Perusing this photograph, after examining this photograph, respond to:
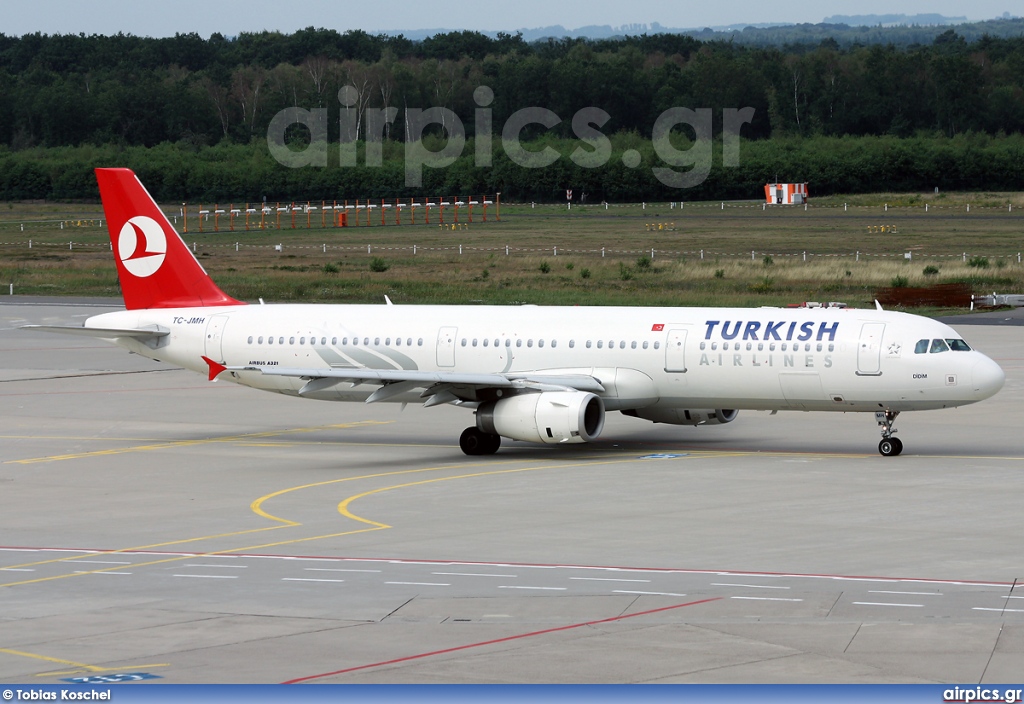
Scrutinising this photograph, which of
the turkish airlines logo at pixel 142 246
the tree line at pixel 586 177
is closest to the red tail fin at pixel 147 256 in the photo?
the turkish airlines logo at pixel 142 246

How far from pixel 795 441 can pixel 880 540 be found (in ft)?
47.3

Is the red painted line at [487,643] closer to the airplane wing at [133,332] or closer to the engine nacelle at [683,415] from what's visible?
the engine nacelle at [683,415]

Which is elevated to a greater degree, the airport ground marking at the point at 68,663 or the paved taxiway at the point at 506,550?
the airport ground marking at the point at 68,663

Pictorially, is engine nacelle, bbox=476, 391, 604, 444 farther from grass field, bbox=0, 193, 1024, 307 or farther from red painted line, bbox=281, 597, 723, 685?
grass field, bbox=0, 193, 1024, 307

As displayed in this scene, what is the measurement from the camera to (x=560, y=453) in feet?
135

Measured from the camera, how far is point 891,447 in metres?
39.2

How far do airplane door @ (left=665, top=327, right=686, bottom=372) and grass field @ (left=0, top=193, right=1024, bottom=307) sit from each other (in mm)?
34016

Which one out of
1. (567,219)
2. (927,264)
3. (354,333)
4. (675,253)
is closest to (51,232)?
(567,219)

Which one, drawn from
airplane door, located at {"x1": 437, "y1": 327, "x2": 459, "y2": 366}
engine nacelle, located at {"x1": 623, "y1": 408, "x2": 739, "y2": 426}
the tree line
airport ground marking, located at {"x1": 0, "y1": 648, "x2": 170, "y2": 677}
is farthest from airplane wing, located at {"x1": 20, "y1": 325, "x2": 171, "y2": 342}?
the tree line

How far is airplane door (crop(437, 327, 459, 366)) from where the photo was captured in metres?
42.5

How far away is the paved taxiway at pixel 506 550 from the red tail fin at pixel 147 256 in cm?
419

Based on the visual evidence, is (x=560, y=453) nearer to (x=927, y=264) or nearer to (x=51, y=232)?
(x=927, y=264)

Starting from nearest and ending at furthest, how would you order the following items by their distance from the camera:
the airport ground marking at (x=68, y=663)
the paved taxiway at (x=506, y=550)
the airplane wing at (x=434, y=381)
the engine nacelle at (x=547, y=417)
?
1. the airport ground marking at (x=68, y=663)
2. the paved taxiway at (x=506, y=550)
3. the engine nacelle at (x=547, y=417)
4. the airplane wing at (x=434, y=381)

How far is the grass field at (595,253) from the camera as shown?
277 feet
